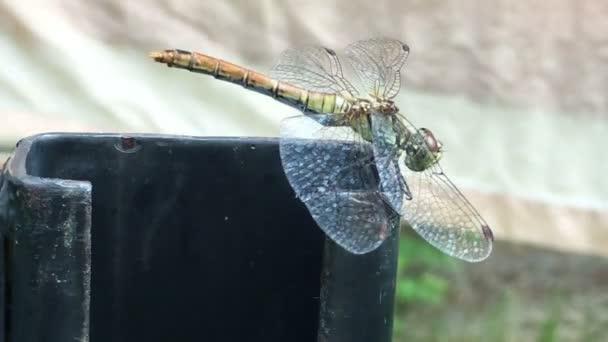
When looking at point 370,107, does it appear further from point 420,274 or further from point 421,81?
point 420,274

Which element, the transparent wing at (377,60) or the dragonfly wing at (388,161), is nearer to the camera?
the dragonfly wing at (388,161)

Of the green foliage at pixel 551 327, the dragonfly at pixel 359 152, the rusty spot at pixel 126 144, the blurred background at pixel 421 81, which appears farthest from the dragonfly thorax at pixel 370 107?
the green foliage at pixel 551 327

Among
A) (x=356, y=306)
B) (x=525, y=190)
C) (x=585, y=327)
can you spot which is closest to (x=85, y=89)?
(x=525, y=190)

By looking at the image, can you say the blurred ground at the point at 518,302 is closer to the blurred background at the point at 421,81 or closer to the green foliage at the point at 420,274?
the green foliage at the point at 420,274

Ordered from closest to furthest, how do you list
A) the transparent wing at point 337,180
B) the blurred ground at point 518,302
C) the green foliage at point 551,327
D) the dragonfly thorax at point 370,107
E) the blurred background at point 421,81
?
the transparent wing at point 337,180, the dragonfly thorax at point 370,107, the blurred background at point 421,81, the green foliage at point 551,327, the blurred ground at point 518,302

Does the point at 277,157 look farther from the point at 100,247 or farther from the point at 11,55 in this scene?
the point at 11,55

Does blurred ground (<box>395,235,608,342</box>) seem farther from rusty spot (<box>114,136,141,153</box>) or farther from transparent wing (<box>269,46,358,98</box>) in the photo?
rusty spot (<box>114,136,141,153</box>)

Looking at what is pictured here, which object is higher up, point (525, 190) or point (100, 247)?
point (525, 190)
